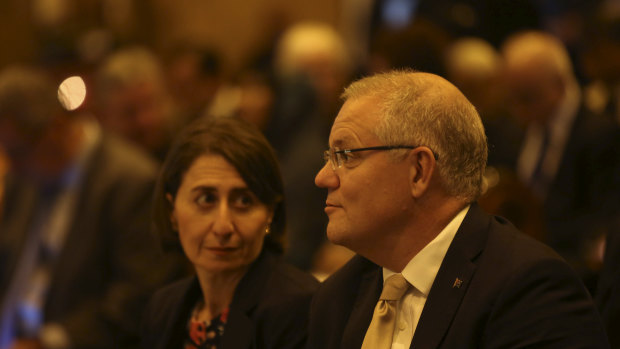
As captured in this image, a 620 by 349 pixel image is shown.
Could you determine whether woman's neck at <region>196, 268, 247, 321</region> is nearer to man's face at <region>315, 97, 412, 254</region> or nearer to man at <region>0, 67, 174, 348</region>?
man's face at <region>315, 97, 412, 254</region>

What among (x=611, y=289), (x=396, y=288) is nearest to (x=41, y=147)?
(x=396, y=288)

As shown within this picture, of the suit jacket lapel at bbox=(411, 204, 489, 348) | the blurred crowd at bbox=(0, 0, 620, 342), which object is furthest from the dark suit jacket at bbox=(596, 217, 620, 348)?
the suit jacket lapel at bbox=(411, 204, 489, 348)

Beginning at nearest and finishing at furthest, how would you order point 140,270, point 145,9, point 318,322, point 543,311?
1. point 543,311
2. point 318,322
3. point 140,270
4. point 145,9

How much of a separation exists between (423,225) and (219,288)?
31.7 inches

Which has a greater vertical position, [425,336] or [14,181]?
[14,181]

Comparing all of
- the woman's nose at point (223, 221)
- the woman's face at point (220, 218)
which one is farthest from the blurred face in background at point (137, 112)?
the woman's nose at point (223, 221)

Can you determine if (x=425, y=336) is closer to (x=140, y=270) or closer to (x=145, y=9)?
(x=140, y=270)

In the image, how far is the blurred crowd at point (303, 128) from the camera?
4617 mm

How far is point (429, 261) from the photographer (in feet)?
8.42

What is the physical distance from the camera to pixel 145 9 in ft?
33.6

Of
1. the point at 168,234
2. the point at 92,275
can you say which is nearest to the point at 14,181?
the point at 92,275

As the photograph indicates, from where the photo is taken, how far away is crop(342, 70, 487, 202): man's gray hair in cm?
255

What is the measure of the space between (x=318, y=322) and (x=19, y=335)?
104 inches

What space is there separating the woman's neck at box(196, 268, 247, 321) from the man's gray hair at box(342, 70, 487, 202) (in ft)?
2.58
